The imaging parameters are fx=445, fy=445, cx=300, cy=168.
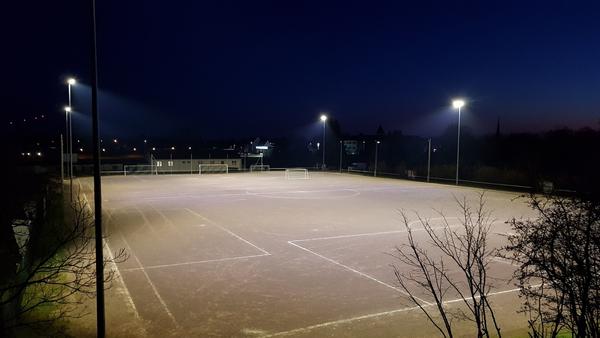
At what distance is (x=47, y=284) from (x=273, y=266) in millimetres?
5089

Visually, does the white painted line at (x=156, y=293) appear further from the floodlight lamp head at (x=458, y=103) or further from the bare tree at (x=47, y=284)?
the floodlight lamp head at (x=458, y=103)

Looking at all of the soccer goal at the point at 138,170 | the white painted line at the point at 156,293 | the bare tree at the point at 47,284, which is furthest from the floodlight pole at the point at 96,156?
the soccer goal at the point at 138,170

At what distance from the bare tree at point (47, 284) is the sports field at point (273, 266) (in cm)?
118

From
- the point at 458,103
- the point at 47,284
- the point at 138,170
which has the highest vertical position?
the point at 458,103

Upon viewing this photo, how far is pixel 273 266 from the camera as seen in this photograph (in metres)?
11.5

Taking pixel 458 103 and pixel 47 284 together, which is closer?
pixel 47 284

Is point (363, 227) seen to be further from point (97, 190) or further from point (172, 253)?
point (97, 190)

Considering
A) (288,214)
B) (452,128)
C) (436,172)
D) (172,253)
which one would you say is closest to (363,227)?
(288,214)

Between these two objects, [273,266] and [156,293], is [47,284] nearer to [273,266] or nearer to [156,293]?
[156,293]

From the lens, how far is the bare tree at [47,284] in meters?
5.11

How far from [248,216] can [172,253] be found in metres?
6.84

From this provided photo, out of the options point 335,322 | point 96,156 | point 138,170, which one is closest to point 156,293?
point 96,156

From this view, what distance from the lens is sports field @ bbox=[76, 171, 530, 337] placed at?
25.7ft

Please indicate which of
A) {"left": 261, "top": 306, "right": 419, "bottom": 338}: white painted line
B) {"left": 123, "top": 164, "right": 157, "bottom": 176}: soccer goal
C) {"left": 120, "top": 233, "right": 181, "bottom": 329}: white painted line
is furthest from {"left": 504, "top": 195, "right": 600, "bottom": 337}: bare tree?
{"left": 123, "top": 164, "right": 157, "bottom": 176}: soccer goal
